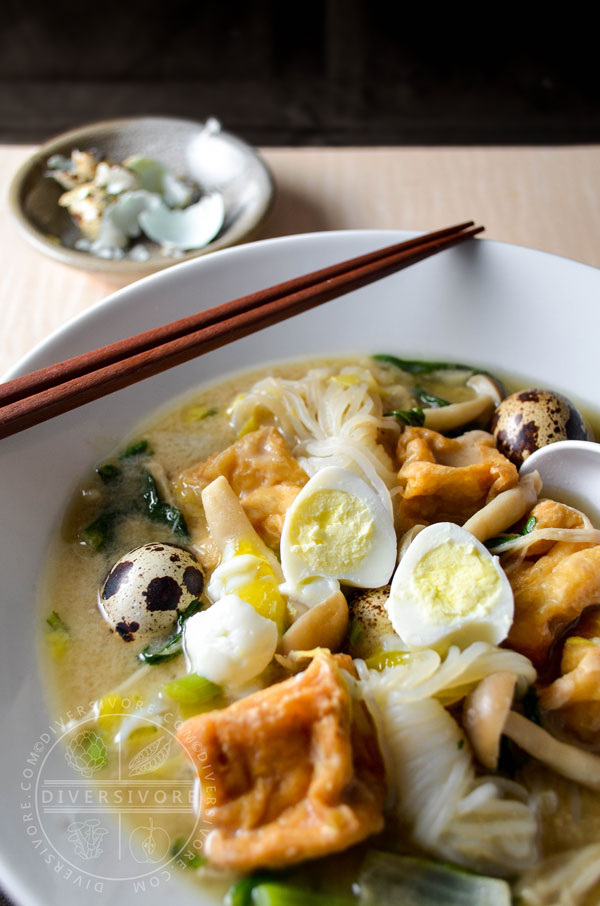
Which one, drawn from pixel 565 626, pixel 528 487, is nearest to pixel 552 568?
pixel 565 626

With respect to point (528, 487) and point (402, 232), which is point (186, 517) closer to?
point (528, 487)

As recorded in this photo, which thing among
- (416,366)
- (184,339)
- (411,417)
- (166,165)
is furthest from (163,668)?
(166,165)

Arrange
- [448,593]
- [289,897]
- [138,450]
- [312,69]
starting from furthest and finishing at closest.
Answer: [312,69] → [138,450] → [448,593] → [289,897]

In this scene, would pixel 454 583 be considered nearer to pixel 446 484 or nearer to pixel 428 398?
pixel 446 484

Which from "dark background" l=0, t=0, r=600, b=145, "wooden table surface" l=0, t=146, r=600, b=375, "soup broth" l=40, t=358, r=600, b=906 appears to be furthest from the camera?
"dark background" l=0, t=0, r=600, b=145

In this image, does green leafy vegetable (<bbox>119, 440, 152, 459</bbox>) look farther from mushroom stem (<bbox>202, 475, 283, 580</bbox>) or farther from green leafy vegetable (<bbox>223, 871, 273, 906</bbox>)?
green leafy vegetable (<bbox>223, 871, 273, 906</bbox>)

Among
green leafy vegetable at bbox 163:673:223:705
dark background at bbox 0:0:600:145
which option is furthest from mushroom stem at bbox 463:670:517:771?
dark background at bbox 0:0:600:145
